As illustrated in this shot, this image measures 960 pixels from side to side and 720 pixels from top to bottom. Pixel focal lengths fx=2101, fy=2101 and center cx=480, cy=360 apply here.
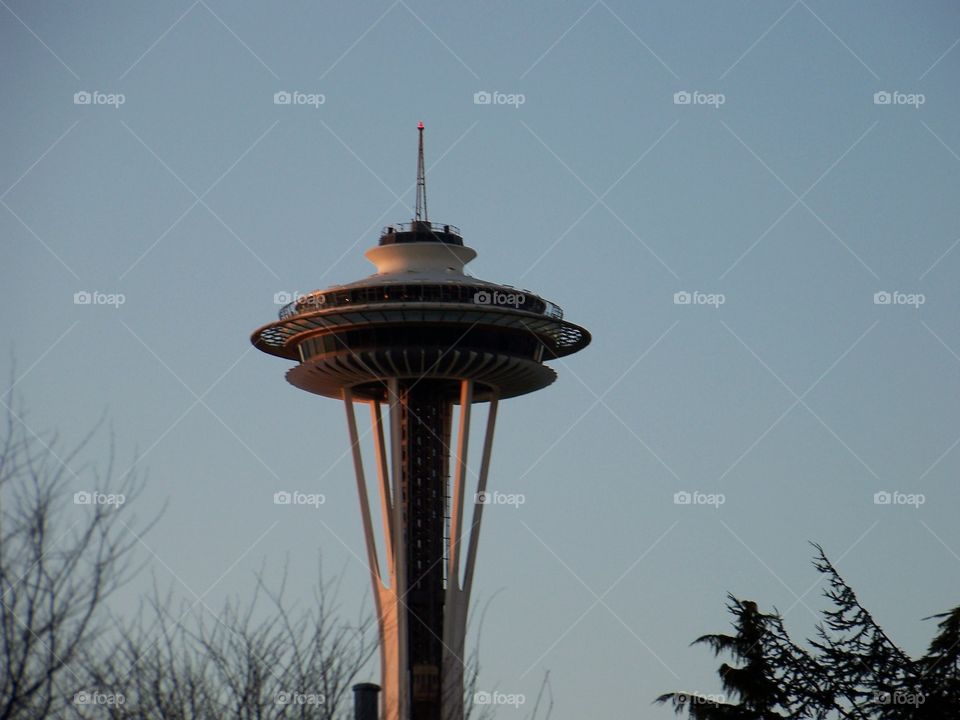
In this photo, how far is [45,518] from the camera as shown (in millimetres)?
33344

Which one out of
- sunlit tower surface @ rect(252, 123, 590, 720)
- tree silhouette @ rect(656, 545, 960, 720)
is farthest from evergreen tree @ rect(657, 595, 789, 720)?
sunlit tower surface @ rect(252, 123, 590, 720)

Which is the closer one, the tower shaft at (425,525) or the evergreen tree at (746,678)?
the evergreen tree at (746,678)

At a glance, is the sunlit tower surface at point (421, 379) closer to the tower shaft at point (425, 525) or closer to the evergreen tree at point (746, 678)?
the tower shaft at point (425, 525)

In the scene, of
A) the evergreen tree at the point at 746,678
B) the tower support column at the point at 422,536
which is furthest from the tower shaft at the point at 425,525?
the evergreen tree at the point at 746,678

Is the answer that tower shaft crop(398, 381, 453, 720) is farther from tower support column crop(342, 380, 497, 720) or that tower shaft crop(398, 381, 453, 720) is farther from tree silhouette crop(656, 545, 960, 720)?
tree silhouette crop(656, 545, 960, 720)

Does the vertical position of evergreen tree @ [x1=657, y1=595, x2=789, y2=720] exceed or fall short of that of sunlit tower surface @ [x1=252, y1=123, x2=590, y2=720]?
it falls short

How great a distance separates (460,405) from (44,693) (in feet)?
285

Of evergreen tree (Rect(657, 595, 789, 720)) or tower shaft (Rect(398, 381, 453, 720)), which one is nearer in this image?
evergreen tree (Rect(657, 595, 789, 720))

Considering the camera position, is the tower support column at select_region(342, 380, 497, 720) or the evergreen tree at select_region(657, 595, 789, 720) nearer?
the evergreen tree at select_region(657, 595, 789, 720)

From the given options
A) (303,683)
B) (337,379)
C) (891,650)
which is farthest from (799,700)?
(337,379)

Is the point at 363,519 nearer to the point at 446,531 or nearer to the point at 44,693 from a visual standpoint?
the point at 446,531

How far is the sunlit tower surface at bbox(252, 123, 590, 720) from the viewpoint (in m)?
112

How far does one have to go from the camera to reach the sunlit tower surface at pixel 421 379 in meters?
112

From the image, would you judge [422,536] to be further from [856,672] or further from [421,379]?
[856,672]
